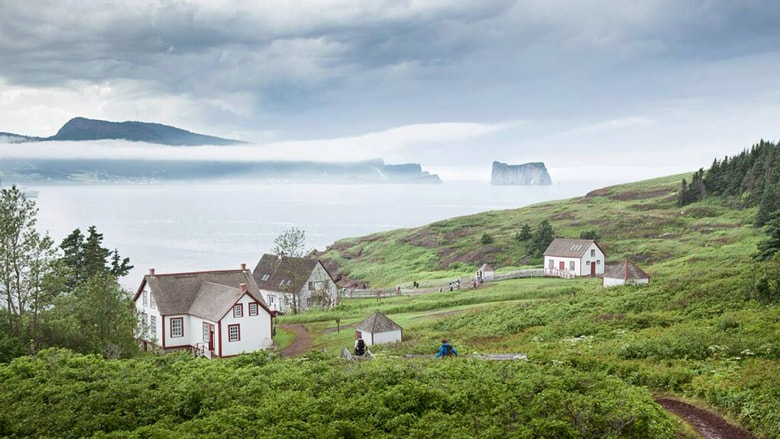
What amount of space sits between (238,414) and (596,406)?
9335mm

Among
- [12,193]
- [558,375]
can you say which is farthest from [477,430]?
[12,193]

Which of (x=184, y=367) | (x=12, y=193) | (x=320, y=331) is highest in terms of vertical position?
(x=12, y=193)

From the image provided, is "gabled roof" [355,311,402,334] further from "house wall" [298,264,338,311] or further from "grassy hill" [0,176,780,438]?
"house wall" [298,264,338,311]

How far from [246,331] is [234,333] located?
33.6 inches

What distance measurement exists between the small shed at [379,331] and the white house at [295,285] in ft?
85.2

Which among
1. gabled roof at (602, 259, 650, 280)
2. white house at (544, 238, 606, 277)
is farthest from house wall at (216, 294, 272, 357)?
white house at (544, 238, 606, 277)

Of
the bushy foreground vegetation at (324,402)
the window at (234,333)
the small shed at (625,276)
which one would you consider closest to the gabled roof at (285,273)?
the window at (234,333)

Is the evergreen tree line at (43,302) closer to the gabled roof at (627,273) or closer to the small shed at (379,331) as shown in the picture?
the small shed at (379,331)

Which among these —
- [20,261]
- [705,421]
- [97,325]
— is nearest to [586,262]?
[97,325]

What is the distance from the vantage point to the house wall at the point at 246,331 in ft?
146

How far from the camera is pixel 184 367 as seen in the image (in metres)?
23.6

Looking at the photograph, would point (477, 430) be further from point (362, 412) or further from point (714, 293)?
point (714, 293)

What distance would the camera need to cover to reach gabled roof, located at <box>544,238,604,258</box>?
245 feet

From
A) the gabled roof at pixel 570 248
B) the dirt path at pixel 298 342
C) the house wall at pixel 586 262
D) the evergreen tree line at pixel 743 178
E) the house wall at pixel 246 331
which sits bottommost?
the dirt path at pixel 298 342
